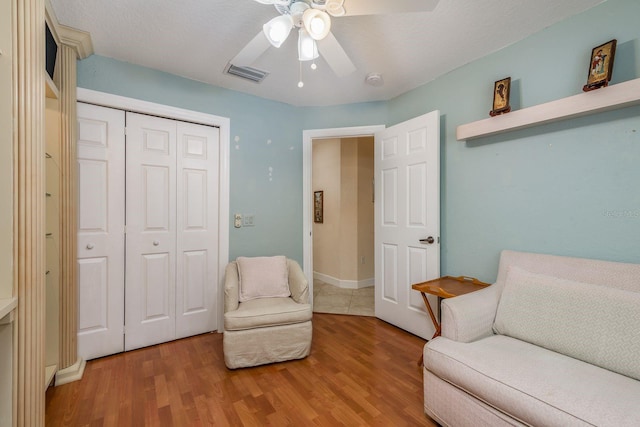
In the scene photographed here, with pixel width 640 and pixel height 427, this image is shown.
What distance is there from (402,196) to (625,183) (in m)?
1.45

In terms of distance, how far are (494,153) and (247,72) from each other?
2174mm

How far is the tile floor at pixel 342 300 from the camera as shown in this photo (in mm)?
3261

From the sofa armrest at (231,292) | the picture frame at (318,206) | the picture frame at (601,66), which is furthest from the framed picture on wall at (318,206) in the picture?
the picture frame at (601,66)

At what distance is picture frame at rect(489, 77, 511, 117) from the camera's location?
76.2 inches

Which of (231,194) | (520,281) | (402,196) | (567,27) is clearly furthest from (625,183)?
(231,194)

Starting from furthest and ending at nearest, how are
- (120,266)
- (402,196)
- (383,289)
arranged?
(383,289) → (402,196) → (120,266)

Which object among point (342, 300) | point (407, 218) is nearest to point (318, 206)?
point (342, 300)

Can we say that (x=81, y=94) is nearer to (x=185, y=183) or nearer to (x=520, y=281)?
(x=185, y=183)

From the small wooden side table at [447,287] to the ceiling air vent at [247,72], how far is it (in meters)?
2.23

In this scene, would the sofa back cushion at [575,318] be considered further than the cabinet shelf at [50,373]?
No

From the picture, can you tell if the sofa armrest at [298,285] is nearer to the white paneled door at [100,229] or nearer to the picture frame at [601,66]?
the white paneled door at [100,229]

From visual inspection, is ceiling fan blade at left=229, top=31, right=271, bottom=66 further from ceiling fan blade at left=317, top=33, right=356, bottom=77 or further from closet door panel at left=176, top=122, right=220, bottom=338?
closet door panel at left=176, top=122, right=220, bottom=338

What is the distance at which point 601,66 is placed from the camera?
4.94 ft

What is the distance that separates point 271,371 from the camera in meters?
1.98
